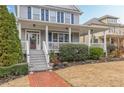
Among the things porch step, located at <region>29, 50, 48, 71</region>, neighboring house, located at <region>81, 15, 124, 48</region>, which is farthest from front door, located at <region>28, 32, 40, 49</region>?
neighboring house, located at <region>81, 15, 124, 48</region>

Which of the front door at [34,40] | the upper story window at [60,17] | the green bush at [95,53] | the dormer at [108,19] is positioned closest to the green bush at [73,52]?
the green bush at [95,53]

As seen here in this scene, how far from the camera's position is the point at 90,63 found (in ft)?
58.3

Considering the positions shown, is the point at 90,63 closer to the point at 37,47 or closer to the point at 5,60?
the point at 37,47

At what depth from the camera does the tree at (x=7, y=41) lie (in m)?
13.1

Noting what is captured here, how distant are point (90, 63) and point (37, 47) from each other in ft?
20.2

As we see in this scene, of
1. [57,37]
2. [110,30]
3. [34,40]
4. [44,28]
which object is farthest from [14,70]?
[110,30]

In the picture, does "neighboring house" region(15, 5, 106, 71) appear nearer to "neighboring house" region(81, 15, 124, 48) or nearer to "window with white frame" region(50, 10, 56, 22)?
"window with white frame" region(50, 10, 56, 22)

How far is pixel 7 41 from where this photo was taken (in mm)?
13414

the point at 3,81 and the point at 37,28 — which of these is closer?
the point at 3,81

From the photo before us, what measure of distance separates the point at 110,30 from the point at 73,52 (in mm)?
21639

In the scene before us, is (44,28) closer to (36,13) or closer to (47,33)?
(36,13)

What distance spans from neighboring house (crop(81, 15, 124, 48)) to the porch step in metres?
17.7
